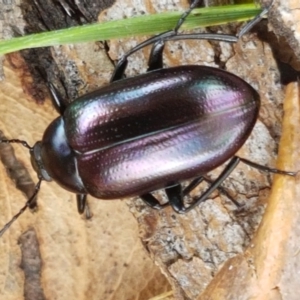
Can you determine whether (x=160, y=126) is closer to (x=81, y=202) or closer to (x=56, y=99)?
(x=56, y=99)

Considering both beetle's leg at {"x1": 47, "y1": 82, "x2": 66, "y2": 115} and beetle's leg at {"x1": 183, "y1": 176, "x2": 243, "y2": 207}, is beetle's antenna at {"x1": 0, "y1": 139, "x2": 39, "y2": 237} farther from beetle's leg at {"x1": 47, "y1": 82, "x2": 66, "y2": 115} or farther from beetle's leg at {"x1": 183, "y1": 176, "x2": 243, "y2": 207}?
beetle's leg at {"x1": 183, "y1": 176, "x2": 243, "y2": 207}

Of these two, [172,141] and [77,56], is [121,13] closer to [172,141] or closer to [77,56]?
[77,56]

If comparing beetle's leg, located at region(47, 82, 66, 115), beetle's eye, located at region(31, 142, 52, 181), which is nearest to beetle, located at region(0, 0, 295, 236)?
beetle's leg, located at region(47, 82, 66, 115)

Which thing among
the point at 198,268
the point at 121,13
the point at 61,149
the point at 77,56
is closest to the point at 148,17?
the point at 121,13

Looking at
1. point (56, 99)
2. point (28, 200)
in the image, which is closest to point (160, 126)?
point (56, 99)

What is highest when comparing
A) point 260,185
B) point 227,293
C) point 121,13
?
point 121,13

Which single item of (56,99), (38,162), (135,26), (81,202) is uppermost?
(135,26)
